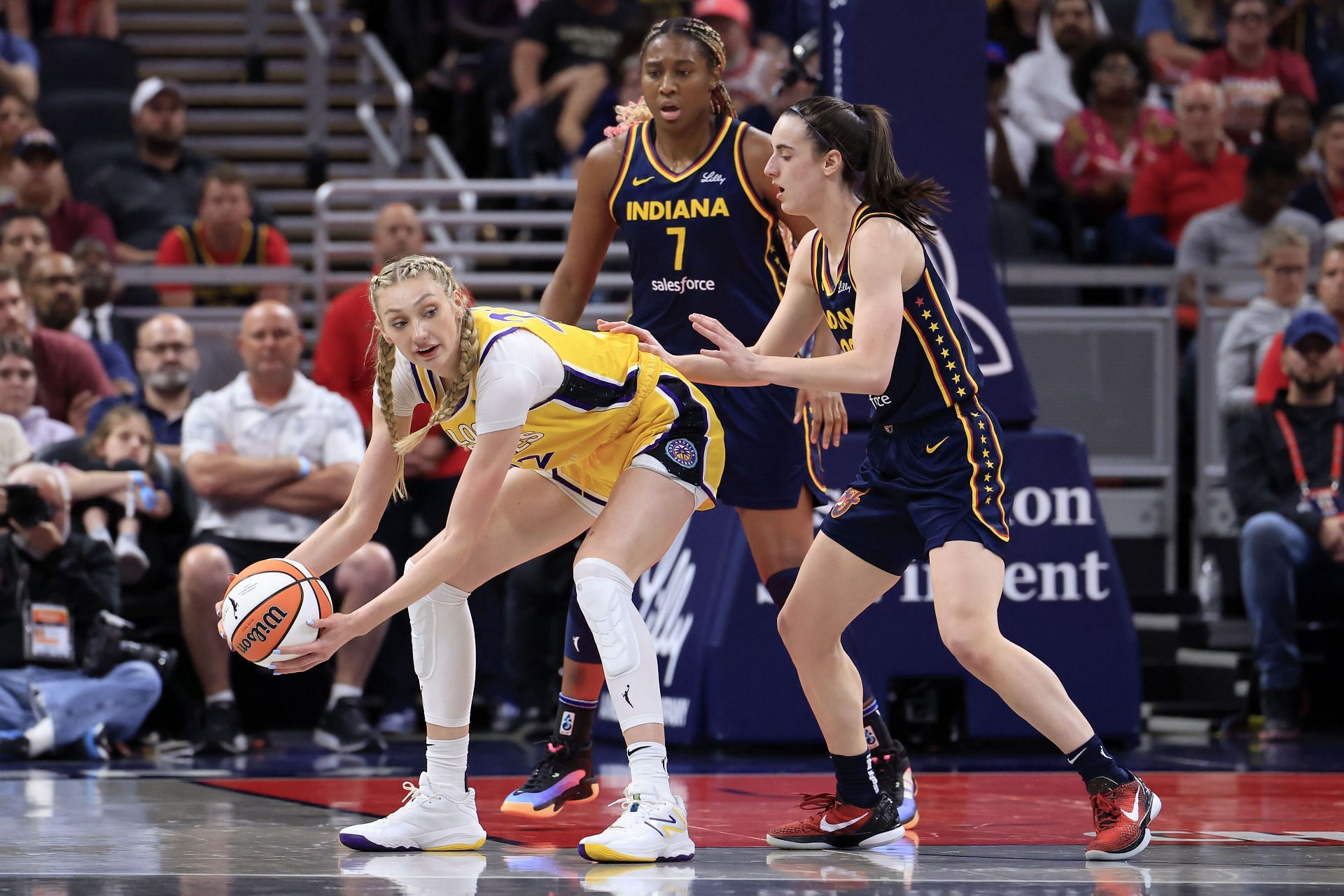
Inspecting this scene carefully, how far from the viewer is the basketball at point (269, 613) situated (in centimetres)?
434

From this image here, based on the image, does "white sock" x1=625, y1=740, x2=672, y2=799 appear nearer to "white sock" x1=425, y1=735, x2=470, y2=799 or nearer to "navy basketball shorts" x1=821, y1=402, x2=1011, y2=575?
"white sock" x1=425, y1=735, x2=470, y2=799

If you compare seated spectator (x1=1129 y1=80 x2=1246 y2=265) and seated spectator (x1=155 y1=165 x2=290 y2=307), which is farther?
seated spectator (x1=1129 y1=80 x2=1246 y2=265)

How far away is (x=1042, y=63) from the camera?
12.5 meters

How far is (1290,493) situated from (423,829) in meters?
5.43

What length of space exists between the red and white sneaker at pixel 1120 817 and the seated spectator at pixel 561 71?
7915 millimetres

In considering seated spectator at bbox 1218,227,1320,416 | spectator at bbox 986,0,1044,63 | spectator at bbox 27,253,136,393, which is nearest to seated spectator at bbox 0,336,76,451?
spectator at bbox 27,253,136,393

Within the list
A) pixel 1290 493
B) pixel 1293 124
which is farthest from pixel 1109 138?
pixel 1290 493

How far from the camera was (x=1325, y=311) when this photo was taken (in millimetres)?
9312

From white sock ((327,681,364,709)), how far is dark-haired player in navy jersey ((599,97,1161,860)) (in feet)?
10.7

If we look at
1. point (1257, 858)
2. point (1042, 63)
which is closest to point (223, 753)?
point (1257, 858)

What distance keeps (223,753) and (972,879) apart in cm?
429

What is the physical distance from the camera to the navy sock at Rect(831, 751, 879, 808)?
16.6 feet

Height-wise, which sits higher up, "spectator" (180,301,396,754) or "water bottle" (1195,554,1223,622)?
"spectator" (180,301,396,754)

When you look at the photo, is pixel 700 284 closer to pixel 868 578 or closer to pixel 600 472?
pixel 600 472
